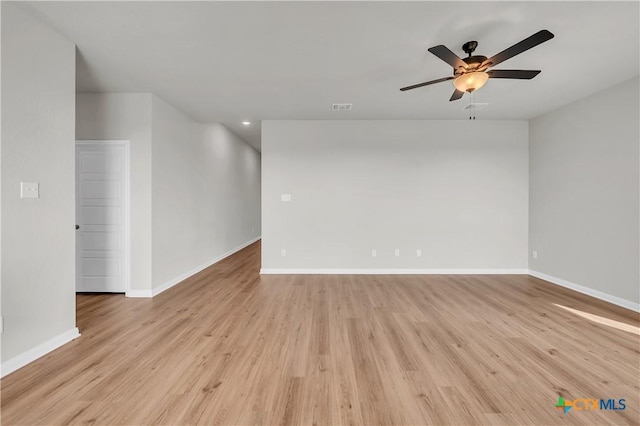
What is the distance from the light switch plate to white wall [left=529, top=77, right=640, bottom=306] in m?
6.21

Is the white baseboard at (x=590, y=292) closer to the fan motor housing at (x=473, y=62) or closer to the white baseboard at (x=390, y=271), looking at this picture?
the white baseboard at (x=390, y=271)

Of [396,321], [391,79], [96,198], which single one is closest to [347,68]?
[391,79]

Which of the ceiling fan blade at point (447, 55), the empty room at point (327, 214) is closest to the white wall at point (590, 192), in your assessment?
the empty room at point (327, 214)

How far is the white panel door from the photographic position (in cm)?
369

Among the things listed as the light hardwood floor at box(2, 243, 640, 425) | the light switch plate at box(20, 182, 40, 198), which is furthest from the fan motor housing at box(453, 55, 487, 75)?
Answer: the light switch plate at box(20, 182, 40, 198)

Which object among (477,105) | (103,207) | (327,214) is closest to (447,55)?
(477,105)

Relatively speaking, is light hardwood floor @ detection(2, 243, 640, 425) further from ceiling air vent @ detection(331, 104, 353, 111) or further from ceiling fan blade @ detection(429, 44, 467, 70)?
ceiling air vent @ detection(331, 104, 353, 111)

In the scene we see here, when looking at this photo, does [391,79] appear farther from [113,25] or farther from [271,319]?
[271,319]

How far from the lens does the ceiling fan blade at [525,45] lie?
187 cm

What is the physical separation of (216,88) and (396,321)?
3.60 m

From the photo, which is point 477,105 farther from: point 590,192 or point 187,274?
point 187,274

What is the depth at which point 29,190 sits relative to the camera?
2.12 metres

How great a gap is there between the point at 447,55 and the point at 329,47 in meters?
1.07

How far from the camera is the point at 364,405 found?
1.63 metres
